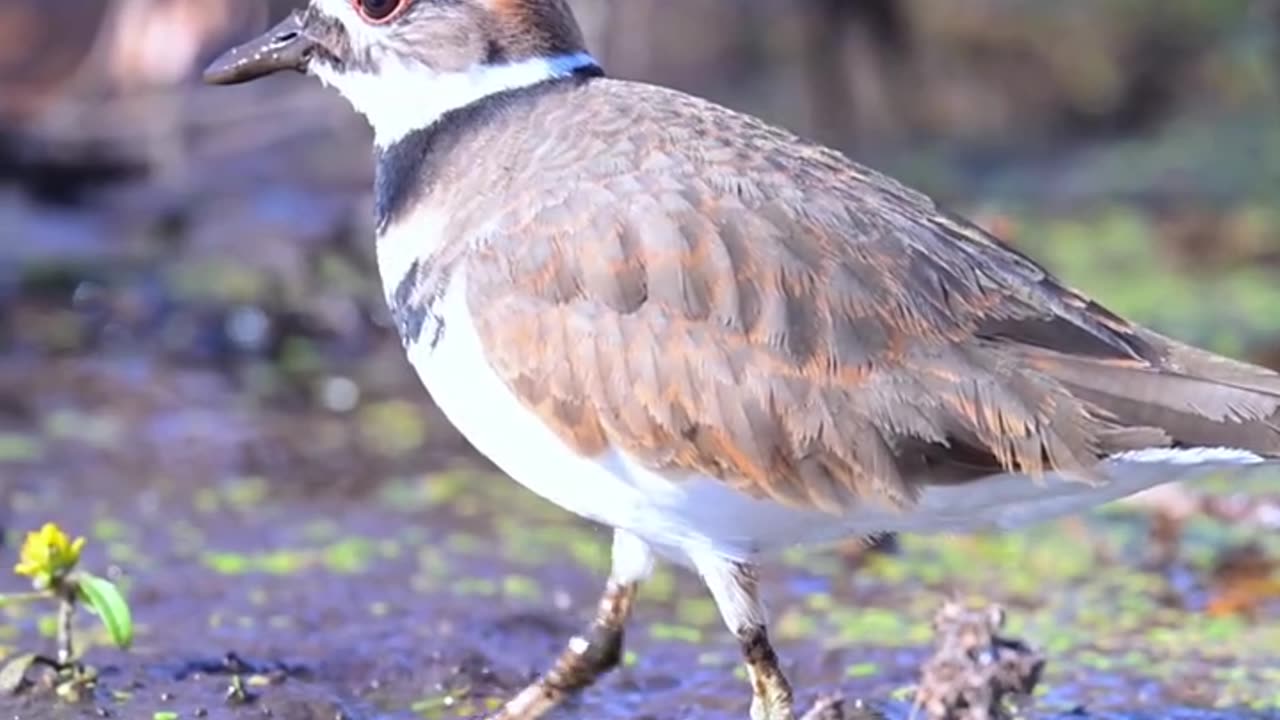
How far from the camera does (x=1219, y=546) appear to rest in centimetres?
700

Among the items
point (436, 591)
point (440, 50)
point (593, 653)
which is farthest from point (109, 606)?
point (436, 591)

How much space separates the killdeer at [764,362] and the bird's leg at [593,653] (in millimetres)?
292

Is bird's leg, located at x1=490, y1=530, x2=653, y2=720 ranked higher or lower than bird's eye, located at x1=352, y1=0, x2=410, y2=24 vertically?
lower

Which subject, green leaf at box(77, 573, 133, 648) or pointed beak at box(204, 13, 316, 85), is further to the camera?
pointed beak at box(204, 13, 316, 85)

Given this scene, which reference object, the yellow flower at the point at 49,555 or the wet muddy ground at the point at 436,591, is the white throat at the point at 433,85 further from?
the wet muddy ground at the point at 436,591

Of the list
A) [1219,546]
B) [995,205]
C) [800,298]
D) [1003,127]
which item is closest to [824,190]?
[800,298]

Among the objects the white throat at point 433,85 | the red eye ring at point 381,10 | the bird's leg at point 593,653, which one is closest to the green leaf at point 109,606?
the bird's leg at point 593,653

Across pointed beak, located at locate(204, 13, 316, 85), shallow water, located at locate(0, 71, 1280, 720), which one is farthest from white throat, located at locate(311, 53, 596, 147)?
shallow water, located at locate(0, 71, 1280, 720)

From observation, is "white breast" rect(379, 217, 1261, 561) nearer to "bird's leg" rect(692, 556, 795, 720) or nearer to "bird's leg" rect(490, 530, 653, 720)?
"bird's leg" rect(692, 556, 795, 720)

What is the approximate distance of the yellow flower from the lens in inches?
207

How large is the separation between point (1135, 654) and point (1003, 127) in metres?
7.61

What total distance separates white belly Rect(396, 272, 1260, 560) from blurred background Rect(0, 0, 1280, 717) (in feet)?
2.75

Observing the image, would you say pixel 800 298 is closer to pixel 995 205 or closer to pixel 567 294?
pixel 567 294

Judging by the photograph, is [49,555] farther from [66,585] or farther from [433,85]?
[433,85]
